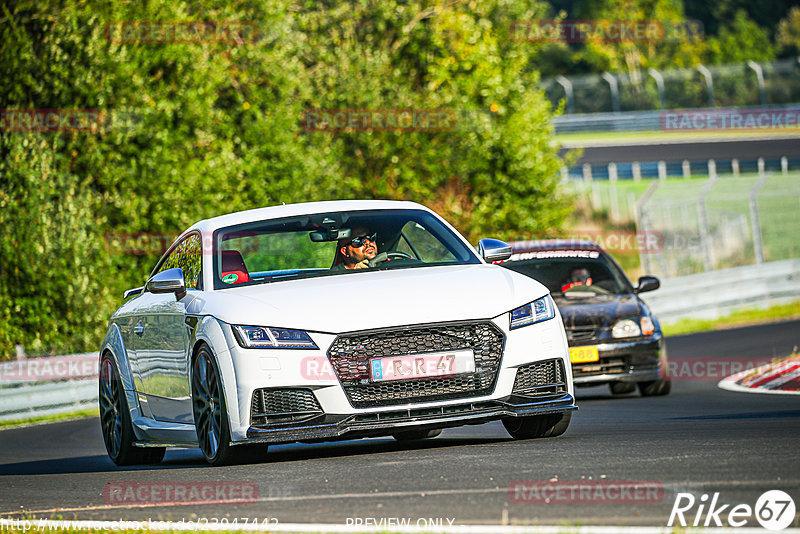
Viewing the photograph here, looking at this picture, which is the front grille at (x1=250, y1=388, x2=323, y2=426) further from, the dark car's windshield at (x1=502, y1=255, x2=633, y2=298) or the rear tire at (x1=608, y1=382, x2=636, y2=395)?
the rear tire at (x1=608, y1=382, x2=636, y2=395)

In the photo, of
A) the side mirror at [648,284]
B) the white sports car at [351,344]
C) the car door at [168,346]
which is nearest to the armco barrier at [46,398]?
the side mirror at [648,284]

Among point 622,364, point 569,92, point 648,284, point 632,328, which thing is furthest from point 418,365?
point 569,92

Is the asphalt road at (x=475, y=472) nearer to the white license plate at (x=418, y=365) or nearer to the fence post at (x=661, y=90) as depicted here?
the white license plate at (x=418, y=365)

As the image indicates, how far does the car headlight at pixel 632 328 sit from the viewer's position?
48.5ft

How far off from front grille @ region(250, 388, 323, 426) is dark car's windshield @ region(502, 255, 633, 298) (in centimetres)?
753

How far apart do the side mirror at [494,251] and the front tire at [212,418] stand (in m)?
1.97

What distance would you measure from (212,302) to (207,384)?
500 mm

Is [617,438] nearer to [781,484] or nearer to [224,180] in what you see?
[781,484]

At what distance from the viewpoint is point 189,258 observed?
33.1 feet

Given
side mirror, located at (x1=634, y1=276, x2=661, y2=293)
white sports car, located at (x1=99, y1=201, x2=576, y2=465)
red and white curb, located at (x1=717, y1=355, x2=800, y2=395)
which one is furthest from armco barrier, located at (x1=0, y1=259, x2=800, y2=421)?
white sports car, located at (x1=99, y1=201, x2=576, y2=465)

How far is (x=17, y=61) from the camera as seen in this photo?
1034 inches

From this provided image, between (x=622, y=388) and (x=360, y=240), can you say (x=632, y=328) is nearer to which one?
(x=622, y=388)

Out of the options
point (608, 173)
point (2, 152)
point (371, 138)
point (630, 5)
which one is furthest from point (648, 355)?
point (630, 5)

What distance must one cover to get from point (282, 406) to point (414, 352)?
2.71ft
